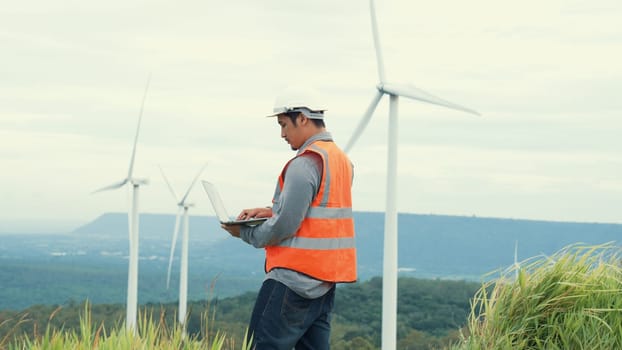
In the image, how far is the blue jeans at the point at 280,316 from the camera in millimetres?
7012

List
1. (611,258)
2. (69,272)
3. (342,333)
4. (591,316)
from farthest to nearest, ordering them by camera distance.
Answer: (69,272), (342,333), (611,258), (591,316)

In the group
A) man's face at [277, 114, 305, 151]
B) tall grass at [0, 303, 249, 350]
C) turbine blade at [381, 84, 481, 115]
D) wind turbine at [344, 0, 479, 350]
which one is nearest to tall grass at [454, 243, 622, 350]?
wind turbine at [344, 0, 479, 350]

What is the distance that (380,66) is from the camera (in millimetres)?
17125

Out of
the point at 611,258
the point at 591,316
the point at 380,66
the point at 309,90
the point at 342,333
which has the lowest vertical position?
the point at 342,333

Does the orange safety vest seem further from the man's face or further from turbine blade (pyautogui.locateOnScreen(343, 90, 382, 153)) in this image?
turbine blade (pyautogui.locateOnScreen(343, 90, 382, 153))

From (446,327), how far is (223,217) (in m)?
82.8

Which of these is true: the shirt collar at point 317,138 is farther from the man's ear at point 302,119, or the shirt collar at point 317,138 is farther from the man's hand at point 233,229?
the man's hand at point 233,229

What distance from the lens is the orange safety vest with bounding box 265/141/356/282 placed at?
22.7 ft

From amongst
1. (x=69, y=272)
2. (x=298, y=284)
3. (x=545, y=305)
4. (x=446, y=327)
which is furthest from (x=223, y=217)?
(x=69, y=272)

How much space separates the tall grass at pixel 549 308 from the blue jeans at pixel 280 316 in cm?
399

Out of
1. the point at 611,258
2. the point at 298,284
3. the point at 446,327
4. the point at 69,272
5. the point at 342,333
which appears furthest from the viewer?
the point at 69,272

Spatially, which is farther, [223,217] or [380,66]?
[380,66]

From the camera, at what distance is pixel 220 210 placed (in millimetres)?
7121

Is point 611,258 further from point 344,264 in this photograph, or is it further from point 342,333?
point 342,333
